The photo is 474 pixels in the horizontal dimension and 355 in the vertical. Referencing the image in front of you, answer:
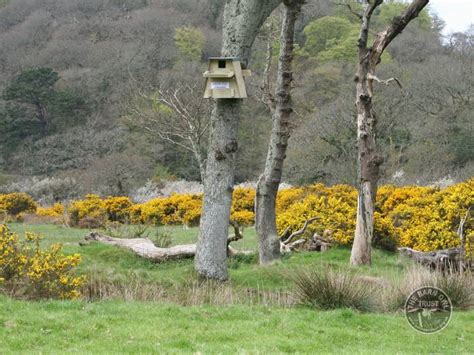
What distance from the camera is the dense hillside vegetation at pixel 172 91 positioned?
3228 cm

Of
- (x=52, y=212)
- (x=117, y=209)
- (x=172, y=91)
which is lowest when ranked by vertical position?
(x=52, y=212)

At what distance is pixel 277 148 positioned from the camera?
39.3ft

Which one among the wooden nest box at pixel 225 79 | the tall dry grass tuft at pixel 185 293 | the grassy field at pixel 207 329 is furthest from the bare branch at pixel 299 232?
the grassy field at pixel 207 329

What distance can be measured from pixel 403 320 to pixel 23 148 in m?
Answer: 51.7

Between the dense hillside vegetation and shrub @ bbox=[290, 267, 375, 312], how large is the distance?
6.33 m

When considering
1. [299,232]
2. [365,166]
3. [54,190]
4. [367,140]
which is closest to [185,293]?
[365,166]

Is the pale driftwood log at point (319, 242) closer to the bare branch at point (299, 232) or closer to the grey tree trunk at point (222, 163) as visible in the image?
the bare branch at point (299, 232)

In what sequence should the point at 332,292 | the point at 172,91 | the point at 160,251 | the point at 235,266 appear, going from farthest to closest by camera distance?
the point at 172,91
the point at 235,266
the point at 160,251
the point at 332,292

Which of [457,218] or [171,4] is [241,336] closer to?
[457,218]

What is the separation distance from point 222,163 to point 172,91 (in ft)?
27.8

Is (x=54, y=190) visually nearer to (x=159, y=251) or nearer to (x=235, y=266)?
(x=159, y=251)

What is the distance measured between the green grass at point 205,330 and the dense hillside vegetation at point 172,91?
7.21 m
